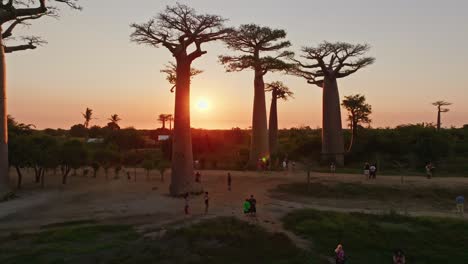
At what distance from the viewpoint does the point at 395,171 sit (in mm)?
31484

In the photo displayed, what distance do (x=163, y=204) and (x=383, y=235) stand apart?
1023cm

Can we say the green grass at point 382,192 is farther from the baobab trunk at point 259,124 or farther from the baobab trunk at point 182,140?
the baobab trunk at point 259,124

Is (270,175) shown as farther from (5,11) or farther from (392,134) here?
(5,11)

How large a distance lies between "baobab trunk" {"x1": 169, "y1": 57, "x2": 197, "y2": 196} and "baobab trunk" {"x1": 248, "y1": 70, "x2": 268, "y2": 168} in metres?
10.2

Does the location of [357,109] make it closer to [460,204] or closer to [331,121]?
[331,121]

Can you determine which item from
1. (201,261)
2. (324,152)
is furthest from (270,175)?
(201,261)

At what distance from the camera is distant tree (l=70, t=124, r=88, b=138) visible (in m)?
88.3

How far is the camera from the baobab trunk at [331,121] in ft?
119

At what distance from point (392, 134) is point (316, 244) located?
1040 inches

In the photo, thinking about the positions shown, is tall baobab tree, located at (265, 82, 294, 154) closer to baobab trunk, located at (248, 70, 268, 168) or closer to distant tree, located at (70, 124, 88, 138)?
baobab trunk, located at (248, 70, 268, 168)

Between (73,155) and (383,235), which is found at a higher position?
(73,155)

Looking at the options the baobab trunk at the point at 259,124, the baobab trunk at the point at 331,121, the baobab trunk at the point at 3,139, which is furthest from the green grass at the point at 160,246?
the baobab trunk at the point at 331,121

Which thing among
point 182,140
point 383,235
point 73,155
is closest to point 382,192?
point 383,235

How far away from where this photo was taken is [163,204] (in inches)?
858
